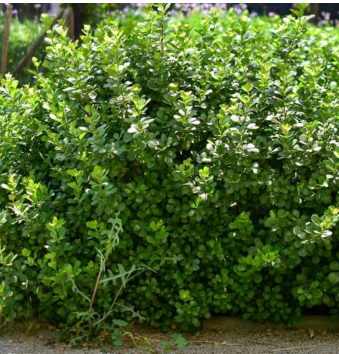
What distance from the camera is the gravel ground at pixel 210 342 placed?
355 centimetres

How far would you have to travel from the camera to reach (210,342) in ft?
12.1

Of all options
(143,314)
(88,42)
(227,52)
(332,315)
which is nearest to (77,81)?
(88,42)

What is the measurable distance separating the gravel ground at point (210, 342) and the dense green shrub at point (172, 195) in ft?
0.32

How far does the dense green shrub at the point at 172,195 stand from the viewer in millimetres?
3541

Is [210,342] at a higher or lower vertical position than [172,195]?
lower

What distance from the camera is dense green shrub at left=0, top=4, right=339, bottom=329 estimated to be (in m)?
3.54

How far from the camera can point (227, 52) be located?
12.8ft

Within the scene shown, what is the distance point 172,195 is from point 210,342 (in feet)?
2.59

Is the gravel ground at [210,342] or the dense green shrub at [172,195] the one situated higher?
the dense green shrub at [172,195]

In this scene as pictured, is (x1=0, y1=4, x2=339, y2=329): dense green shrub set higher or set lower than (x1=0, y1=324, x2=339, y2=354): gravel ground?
higher

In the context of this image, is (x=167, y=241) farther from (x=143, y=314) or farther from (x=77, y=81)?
(x=77, y=81)

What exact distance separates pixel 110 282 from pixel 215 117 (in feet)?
3.31

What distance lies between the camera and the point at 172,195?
3637mm

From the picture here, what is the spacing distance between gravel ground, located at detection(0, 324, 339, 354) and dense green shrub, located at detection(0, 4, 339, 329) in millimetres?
97
